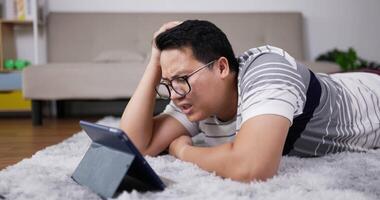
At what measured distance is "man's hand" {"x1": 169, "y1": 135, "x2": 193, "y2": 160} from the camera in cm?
120

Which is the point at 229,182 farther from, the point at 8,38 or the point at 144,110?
the point at 8,38

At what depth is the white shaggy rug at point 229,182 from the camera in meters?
0.86

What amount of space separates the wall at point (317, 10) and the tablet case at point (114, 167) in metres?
2.72

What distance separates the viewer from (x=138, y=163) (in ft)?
2.76

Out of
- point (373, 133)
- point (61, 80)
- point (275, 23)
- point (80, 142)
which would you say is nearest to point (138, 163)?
point (373, 133)

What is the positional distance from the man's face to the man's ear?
0.07 ft

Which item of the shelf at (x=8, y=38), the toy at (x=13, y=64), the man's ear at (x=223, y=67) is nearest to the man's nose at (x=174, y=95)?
the man's ear at (x=223, y=67)

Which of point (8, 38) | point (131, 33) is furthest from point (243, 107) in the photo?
point (8, 38)

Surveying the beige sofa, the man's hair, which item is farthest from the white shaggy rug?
the beige sofa

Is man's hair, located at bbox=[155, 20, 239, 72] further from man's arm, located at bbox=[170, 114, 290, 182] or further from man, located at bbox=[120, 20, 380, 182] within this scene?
man's arm, located at bbox=[170, 114, 290, 182]

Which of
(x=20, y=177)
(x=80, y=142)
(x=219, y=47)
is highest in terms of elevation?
(x=219, y=47)

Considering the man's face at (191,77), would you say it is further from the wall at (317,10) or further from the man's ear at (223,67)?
the wall at (317,10)

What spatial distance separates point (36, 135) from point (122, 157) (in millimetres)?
1505

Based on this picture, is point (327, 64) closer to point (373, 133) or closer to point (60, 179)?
point (373, 133)
